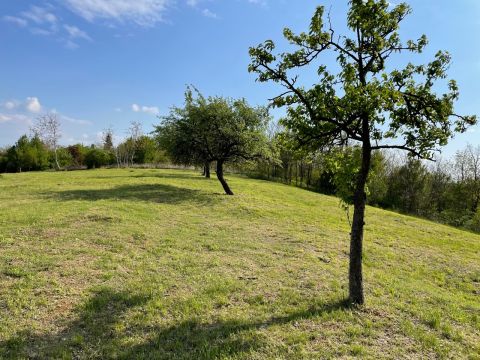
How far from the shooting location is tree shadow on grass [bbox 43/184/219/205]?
846 inches

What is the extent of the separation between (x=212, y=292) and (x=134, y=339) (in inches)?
96.0

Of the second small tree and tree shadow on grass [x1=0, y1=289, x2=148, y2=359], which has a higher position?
the second small tree

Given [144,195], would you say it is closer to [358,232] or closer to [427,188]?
[358,232]

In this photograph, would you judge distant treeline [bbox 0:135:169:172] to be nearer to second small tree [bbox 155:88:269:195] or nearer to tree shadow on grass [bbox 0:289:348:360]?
second small tree [bbox 155:88:269:195]

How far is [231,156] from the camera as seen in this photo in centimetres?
2638

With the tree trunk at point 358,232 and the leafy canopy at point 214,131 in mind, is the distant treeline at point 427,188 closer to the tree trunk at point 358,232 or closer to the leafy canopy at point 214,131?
the leafy canopy at point 214,131

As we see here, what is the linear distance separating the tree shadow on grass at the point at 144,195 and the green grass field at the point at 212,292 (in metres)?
4.85

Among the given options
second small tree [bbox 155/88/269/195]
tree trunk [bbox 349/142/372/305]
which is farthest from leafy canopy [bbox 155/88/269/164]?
tree trunk [bbox 349/142/372/305]

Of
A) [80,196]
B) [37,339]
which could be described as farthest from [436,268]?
[80,196]

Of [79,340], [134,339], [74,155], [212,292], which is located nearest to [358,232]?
[212,292]

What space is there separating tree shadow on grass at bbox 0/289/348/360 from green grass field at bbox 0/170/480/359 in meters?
0.02

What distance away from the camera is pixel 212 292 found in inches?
317

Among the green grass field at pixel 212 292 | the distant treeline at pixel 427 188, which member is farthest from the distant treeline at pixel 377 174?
the green grass field at pixel 212 292

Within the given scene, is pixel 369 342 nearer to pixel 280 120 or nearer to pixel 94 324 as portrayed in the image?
pixel 280 120
